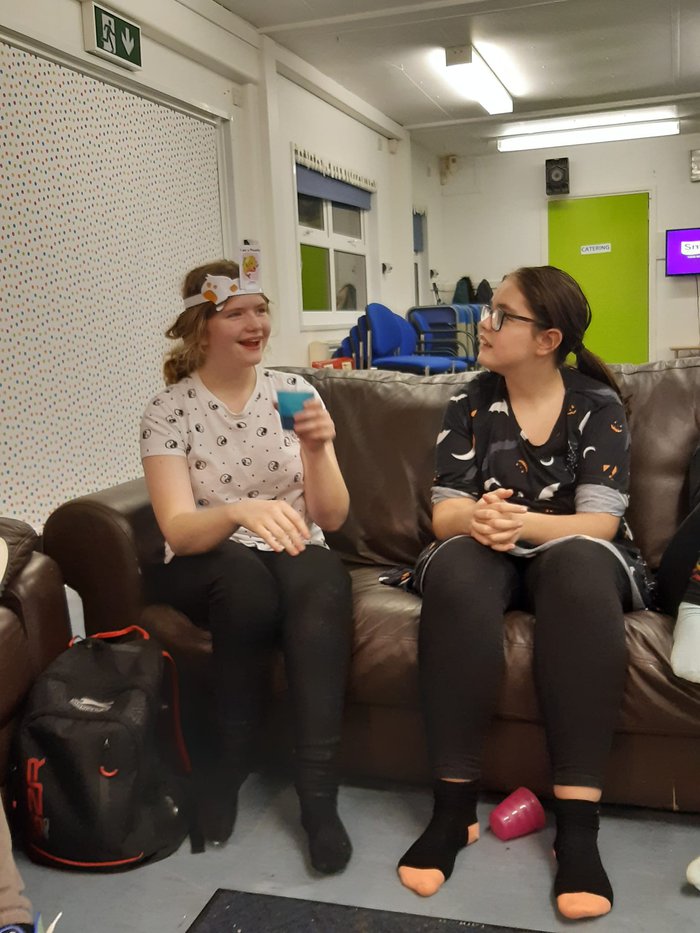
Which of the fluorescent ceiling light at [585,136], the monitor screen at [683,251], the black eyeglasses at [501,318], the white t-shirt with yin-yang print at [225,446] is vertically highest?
the fluorescent ceiling light at [585,136]

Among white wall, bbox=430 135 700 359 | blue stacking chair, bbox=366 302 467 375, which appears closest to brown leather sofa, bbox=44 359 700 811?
blue stacking chair, bbox=366 302 467 375

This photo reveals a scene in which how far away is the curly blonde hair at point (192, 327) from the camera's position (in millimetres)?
1953

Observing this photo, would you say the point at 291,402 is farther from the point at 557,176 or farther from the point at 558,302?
the point at 557,176

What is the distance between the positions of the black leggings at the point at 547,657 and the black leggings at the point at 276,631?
0.18 m

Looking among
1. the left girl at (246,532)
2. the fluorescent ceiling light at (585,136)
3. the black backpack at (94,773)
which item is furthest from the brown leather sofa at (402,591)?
the fluorescent ceiling light at (585,136)

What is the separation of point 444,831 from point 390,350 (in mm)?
5008

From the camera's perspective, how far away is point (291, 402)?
1.72 metres

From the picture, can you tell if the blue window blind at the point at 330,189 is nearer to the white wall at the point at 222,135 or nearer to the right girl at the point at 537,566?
the white wall at the point at 222,135

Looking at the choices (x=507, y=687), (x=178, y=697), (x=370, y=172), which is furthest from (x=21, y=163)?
(x=370, y=172)

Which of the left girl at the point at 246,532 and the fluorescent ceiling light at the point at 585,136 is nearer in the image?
the left girl at the point at 246,532

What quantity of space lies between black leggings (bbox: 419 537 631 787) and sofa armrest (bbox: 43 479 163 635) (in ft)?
2.19

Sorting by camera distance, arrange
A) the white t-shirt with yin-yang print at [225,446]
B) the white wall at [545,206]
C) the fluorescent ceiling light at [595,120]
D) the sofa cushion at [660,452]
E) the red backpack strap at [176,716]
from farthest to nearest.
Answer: the white wall at [545,206] < the fluorescent ceiling light at [595,120] < the sofa cushion at [660,452] < the white t-shirt with yin-yang print at [225,446] < the red backpack strap at [176,716]

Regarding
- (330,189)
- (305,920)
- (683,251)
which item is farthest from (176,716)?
(683,251)

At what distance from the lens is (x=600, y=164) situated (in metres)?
9.09
